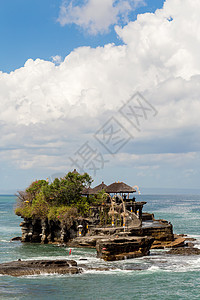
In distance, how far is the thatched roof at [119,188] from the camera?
61.5 metres

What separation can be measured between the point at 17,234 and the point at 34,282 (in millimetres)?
40116

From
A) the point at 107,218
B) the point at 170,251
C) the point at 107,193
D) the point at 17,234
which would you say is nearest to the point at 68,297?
the point at 170,251

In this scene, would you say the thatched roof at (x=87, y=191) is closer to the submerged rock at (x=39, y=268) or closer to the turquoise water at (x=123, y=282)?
the turquoise water at (x=123, y=282)

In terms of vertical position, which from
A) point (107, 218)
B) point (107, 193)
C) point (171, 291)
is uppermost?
point (107, 193)

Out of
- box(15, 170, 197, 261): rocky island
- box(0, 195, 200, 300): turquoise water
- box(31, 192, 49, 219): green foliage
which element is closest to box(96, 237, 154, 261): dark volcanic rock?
box(0, 195, 200, 300): turquoise water

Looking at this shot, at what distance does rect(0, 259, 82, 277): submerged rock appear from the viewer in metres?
35.4

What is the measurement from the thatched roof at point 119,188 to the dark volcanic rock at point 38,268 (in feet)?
79.6

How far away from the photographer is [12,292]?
3023 centimetres

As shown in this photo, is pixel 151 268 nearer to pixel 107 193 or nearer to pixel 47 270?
pixel 47 270

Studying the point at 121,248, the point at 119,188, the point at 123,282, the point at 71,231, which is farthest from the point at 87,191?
the point at 123,282

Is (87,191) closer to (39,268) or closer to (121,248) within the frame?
(121,248)

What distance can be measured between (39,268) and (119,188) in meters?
27.4

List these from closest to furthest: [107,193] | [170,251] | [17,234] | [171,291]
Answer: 1. [171,291]
2. [170,251]
3. [107,193]
4. [17,234]

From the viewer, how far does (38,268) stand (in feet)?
120
